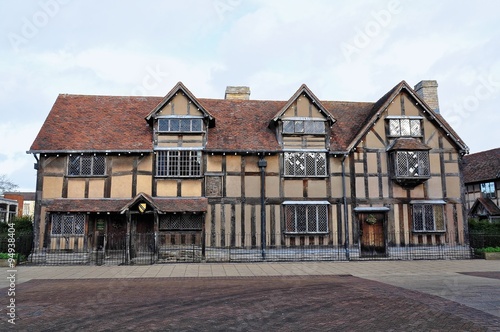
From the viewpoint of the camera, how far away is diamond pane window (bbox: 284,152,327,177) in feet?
70.2

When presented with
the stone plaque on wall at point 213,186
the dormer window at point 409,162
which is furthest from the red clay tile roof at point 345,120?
the stone plaque on wall at point 213,186

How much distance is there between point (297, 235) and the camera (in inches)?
811

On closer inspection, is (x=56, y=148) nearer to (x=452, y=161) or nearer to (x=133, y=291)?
(x=133, y=291)

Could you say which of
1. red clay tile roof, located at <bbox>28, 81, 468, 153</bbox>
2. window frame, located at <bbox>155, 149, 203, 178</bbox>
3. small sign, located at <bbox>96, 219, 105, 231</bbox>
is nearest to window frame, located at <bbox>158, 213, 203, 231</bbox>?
window frame, located at <bbox>155, 149, 203, 178</bbox>

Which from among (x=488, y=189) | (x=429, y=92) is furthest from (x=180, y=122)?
(x=488, y=189)

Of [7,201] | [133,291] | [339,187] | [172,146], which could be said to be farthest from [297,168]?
[7,201]

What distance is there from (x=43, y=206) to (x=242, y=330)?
16434 mm

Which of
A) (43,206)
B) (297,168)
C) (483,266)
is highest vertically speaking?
(297,168)

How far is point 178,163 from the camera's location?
21.0 meters

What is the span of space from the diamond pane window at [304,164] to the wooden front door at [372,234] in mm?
3389

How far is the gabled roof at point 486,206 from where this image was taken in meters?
30.7

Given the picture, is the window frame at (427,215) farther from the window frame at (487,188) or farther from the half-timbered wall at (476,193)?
the window frame at (487,188)

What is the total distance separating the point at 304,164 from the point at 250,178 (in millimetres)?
3104

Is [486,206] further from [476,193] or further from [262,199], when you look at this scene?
[262,199]
